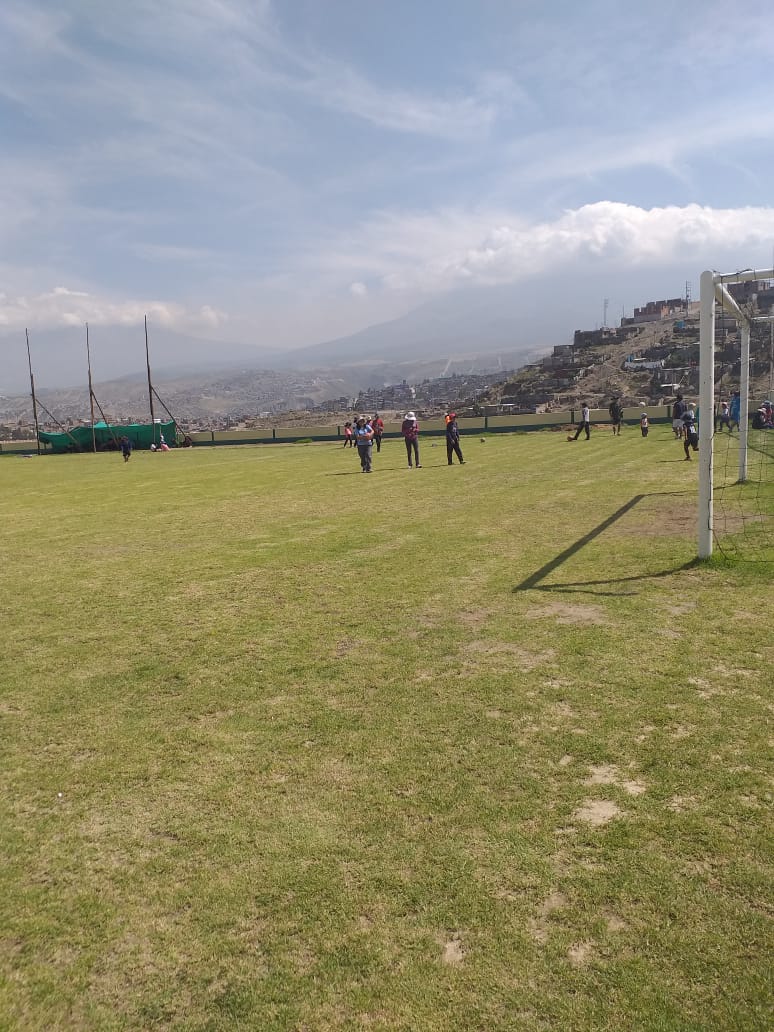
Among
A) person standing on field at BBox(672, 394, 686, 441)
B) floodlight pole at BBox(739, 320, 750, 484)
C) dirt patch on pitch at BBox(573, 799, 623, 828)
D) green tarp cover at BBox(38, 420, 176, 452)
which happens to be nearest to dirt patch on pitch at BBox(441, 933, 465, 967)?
dirt patch on pitch at BBox(573, 799, 623, 828)

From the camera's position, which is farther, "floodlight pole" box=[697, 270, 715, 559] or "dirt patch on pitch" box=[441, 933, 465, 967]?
Result: "floodlight pole" box=[697, 270, 715, 559]

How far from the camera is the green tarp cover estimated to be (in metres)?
49.1

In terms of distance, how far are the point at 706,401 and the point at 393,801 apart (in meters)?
6.67

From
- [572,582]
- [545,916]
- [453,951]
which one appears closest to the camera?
[453,951]

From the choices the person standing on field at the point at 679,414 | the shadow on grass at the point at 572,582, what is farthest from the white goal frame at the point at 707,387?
the person standing on field at the point at 679,414

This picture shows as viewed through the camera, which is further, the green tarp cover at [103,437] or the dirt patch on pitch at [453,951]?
the green tarp cover at [103,437]

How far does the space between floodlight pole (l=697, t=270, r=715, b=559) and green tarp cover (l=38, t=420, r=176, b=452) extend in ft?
148

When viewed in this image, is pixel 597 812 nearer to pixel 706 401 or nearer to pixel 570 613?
pixel 570 613

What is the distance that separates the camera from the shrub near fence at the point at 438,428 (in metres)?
42.4

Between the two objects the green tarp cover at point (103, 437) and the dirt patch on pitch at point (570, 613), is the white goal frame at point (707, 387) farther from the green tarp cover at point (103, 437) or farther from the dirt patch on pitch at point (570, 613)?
the green tarp cover at point (103, 437)

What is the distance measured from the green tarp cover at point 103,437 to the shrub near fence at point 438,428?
2009 mm

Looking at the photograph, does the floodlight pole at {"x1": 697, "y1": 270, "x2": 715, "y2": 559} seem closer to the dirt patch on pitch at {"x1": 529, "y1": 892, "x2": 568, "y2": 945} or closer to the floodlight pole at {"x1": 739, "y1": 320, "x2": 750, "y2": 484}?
the floodlight pole at {"x1": 739, "y1": 320, "x2": 750, "y2": 484}

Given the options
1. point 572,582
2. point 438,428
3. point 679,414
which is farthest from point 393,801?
point 438,428

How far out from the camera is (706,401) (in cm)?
828
